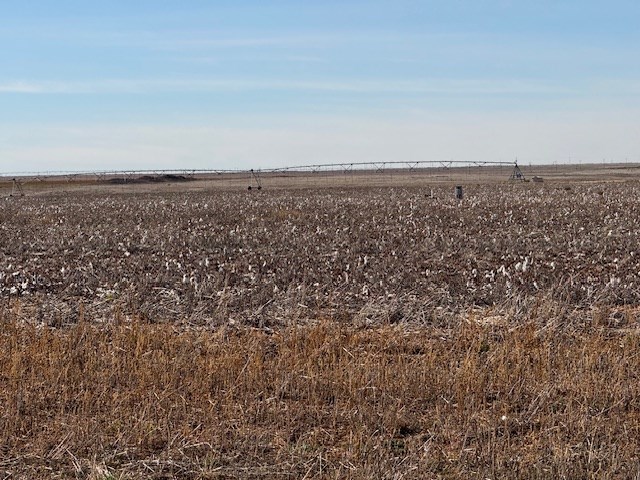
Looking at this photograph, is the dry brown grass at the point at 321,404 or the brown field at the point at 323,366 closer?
the dry brown grass at the point at 321,404

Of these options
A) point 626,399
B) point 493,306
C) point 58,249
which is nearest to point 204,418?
point 626,399

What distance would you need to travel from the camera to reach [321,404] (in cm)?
691

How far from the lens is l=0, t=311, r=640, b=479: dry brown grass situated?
5.57 metres

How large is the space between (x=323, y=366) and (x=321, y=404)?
920 millimetres

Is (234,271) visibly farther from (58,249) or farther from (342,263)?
(58,249)

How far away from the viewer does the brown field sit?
5.71 meters

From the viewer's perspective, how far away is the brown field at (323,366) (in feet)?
18.7

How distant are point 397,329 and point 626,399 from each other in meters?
3.46

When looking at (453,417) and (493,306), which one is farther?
(493,306)

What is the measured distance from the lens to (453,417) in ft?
20.9

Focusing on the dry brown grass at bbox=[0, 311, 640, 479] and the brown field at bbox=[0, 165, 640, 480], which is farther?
the brown field at bbox=[0, 165, 640, 480]

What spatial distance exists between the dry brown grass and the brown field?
0.02 m

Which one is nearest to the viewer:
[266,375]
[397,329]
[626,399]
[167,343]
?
[626,399]

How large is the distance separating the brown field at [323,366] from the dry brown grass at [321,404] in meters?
0.02
